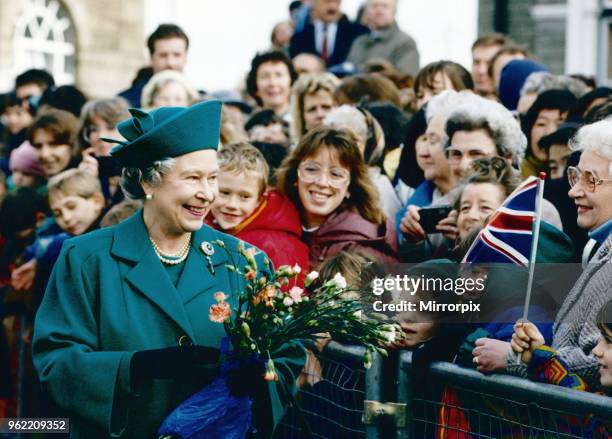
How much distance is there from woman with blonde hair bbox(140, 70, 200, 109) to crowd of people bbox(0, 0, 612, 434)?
0.4 inches

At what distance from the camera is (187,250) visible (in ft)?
14.8

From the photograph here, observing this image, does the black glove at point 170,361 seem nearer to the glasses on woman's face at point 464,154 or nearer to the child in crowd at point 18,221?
the glasses on woman's face at point 464,154

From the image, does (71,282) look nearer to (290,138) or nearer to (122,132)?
(122,132)

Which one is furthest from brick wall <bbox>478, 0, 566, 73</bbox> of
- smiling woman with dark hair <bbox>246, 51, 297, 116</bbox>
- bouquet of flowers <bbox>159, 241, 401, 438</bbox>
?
bouquet of flowers <bbox>159, 241, 401, 438</bbox>

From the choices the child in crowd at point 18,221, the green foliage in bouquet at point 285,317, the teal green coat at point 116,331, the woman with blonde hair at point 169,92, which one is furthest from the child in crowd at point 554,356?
the child in crowd at point 18,221

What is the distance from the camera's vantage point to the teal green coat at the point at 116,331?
13.7 feet

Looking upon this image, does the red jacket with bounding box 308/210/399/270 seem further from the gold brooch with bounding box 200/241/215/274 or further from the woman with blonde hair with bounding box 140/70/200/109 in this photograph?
the woman with blonde hair with bounding box 140/70/200/109

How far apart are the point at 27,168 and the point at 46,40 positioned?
14458 mm

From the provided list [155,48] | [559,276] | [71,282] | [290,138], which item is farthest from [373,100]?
[71,282]

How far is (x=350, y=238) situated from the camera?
19.6 feet

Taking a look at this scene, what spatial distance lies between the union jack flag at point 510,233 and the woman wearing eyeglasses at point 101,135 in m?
3.61

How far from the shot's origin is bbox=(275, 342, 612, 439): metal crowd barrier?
3791 millimetres

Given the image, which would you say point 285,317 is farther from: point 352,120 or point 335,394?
point 352,120

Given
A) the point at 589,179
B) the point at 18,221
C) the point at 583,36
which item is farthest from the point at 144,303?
the point at 583,36
